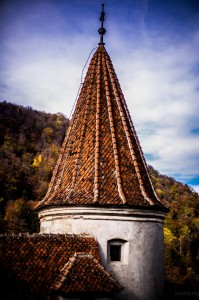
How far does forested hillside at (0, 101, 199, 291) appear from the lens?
50656 millimetres

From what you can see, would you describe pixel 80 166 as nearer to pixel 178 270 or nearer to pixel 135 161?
pixel 135 161

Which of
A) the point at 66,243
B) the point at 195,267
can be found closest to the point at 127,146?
the point at 66,243

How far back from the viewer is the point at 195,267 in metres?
53.2

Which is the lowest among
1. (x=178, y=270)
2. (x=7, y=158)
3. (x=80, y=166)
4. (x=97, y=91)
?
(x=178, y=270)

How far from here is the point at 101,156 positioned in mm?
10141

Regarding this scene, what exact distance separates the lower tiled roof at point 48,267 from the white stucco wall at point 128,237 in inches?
Answer: 23.0

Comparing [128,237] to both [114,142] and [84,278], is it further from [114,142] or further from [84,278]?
[114,142]

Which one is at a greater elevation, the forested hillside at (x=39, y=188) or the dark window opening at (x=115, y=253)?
the forested hillside at (x=39, y=188)

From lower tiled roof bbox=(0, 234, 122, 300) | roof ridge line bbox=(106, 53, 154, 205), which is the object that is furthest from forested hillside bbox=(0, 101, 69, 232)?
lower tiled roof bbox=(0, 234, 122, 300)

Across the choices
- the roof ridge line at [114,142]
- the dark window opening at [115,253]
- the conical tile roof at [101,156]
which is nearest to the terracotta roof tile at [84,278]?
the dark window opening at [115,253]

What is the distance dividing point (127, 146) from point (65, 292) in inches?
186

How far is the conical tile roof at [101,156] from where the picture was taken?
956 centimetres

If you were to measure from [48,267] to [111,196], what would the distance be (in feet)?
8.16

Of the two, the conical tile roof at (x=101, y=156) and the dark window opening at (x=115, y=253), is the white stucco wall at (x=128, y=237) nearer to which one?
the dark window opening at (x=115, y=253)
